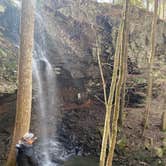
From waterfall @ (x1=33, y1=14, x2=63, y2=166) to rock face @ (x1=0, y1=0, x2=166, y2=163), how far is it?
0.41 m

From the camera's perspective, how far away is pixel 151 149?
42.4 ft

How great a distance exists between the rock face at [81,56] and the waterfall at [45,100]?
41cm

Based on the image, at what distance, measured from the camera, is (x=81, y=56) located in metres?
16.6

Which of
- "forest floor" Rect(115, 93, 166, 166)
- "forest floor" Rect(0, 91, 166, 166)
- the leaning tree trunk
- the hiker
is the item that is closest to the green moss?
"forest floor" Rect(0, 91, 166, 166)

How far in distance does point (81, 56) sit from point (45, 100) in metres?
3.70

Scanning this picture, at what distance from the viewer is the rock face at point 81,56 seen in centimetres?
1377

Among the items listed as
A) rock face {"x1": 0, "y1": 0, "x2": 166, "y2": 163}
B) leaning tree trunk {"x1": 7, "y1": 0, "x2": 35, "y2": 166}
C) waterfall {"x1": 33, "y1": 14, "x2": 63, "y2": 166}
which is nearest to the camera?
leaning tree trunk {"x1": 7, "y1": 0, "x2": 35, "y2": 166}

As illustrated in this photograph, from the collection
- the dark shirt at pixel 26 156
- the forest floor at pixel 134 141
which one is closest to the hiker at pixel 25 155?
the dark shirt at pixel 26 156

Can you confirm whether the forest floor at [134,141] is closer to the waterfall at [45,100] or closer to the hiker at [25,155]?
the waterfall at [45,100]

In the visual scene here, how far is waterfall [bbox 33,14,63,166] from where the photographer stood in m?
13.3

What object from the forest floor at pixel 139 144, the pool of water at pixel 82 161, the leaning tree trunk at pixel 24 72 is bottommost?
the pool of water at pixel 82 161

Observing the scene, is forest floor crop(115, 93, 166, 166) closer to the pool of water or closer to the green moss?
the pool of water

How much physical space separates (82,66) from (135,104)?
142 inches

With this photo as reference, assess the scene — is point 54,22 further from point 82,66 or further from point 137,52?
point 137,52
